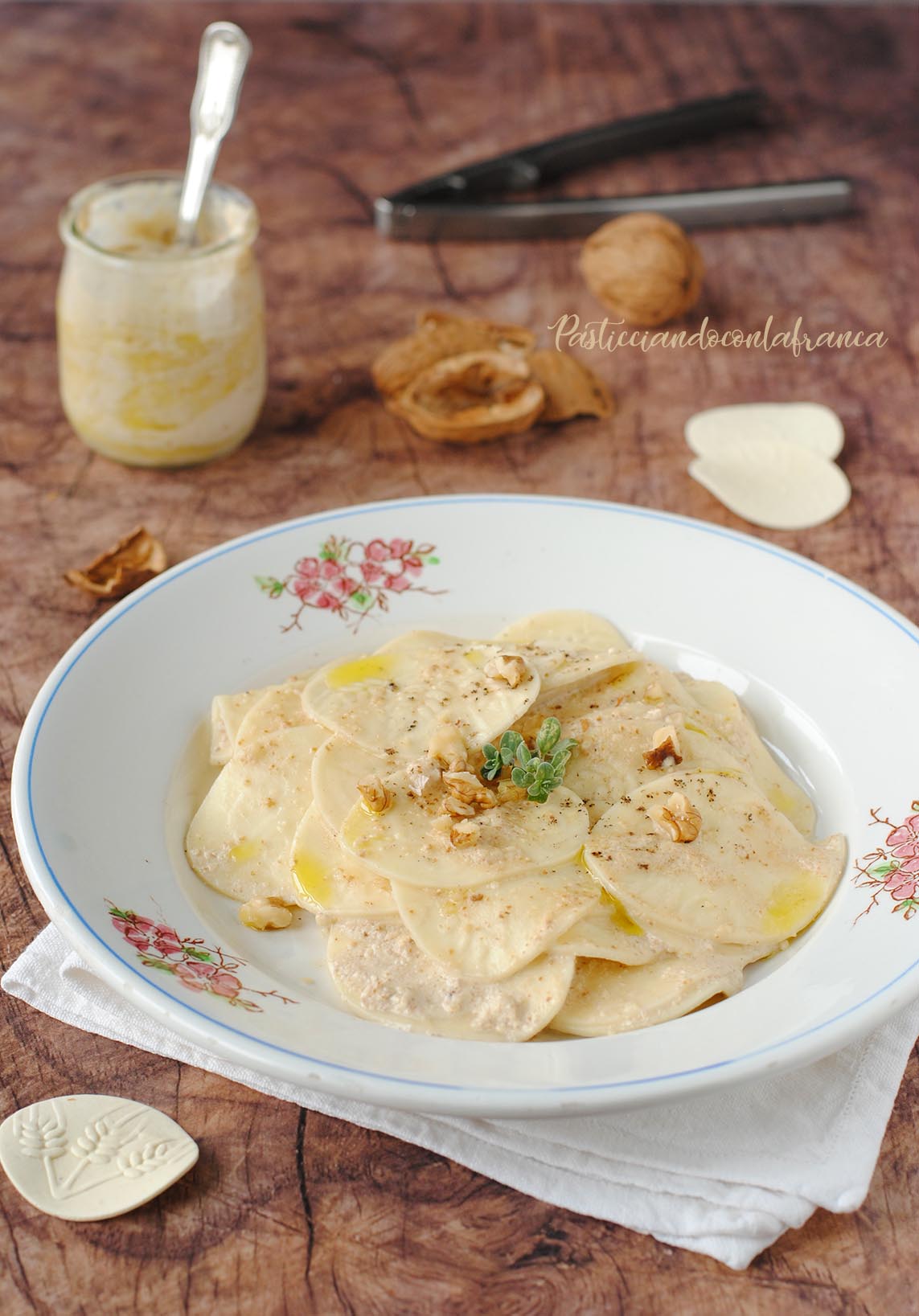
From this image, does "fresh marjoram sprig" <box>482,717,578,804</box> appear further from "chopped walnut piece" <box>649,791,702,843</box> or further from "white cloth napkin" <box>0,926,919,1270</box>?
"white cloth napkin" <box>0,926,919,1270</box>

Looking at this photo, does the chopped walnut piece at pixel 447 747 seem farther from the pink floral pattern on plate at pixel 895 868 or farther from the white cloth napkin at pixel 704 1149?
the pink floral pattern on plate at pixel 895 868

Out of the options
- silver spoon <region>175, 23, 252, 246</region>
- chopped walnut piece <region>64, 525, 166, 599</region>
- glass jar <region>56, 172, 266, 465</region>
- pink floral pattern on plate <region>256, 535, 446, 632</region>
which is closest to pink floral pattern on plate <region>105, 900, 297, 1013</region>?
pink floral pattern on plate <region>256, 535, 446, 632</region>

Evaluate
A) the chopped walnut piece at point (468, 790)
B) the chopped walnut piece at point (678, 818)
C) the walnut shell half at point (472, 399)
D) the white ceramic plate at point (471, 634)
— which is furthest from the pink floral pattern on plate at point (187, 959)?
the walnut shell half at point (472, 399)

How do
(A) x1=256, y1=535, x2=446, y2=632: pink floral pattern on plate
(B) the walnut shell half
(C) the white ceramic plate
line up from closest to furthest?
1. (C) the white ceramic plate
2. (A) x1=256, y1=535, x2=446, y2=632: pink floral pattern on plate
3. (B) the walnut shell half

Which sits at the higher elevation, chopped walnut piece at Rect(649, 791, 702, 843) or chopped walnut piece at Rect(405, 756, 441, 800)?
chopped walnut piece at Rect(405, 756, 441, 800)

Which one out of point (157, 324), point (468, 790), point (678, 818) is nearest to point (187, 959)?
point (468, 790)

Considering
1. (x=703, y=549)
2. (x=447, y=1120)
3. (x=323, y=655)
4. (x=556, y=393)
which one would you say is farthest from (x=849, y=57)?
(x=447, y=1120)
